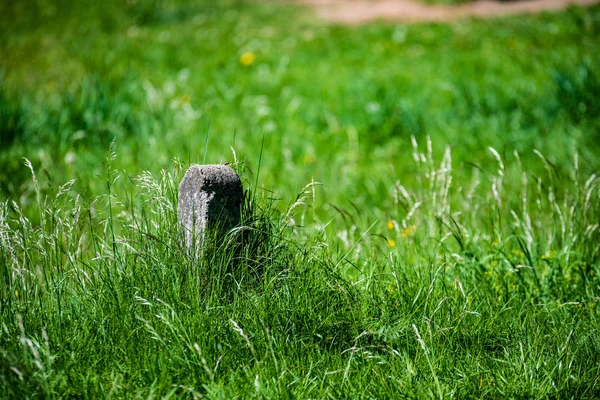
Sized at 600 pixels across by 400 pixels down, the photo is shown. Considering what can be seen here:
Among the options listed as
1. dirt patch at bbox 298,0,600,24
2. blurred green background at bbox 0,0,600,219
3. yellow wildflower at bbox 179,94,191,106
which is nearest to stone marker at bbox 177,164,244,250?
blurred green background at bbox 0,0,600,219

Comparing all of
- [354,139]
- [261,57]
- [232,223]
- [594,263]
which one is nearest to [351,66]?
[261,57]

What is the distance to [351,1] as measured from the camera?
560 inches

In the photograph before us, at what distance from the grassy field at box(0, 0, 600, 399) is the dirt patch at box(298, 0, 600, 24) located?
4.63 feet

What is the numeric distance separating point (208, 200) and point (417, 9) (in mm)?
11882

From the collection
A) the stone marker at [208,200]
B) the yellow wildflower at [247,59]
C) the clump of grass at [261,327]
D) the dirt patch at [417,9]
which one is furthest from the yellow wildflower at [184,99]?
the dirt patch at [417,9]

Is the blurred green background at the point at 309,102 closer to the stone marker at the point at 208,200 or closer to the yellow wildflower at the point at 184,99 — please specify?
the yellow wildflower at the point at 184,99

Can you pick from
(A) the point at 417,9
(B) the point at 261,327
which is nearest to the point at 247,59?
(B) the point at 261,327

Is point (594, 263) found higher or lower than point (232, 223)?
lower

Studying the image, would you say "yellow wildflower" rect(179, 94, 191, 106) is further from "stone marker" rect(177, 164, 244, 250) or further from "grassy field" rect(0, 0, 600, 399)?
"stone marker" rect(177, 164, 244, 250)

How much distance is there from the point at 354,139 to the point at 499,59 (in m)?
2.98

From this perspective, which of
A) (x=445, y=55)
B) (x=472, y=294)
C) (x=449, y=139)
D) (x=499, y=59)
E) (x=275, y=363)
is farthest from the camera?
(x=445, y=55)

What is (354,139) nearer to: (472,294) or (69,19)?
(472,294)

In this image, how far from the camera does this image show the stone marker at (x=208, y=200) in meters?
2.28

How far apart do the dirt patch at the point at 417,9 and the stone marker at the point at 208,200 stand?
32.8 feet
